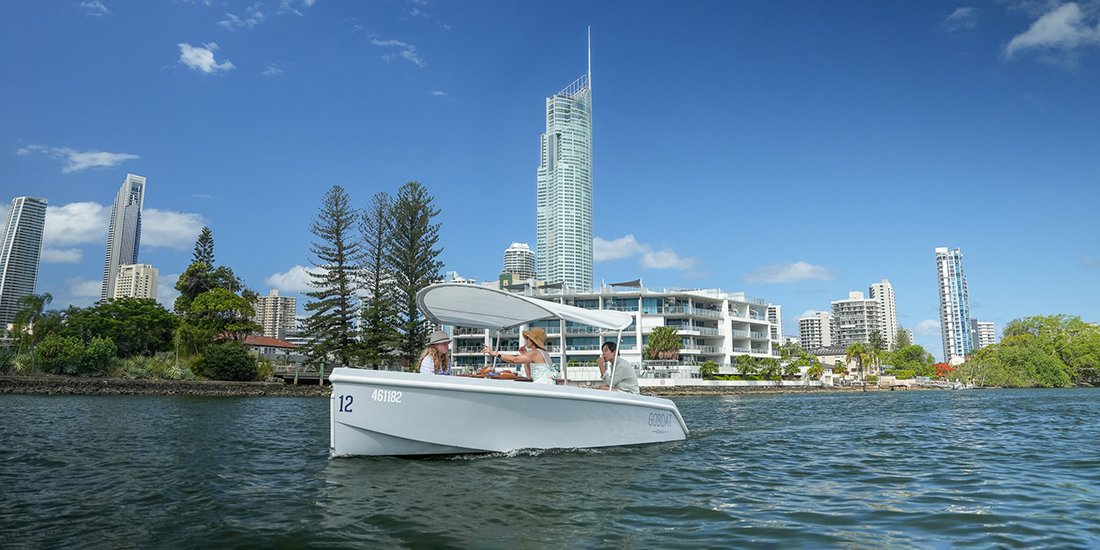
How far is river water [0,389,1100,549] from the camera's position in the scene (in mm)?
5309

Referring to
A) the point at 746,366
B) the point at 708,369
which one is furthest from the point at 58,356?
the point at 746,366

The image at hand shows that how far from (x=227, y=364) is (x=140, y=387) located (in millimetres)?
7450

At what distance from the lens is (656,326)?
7544 centimetres

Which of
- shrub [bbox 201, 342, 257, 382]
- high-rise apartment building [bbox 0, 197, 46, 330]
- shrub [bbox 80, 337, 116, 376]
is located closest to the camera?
shrub [bbox 80, 337, 116, 376]

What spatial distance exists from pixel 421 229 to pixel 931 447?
1631 inches

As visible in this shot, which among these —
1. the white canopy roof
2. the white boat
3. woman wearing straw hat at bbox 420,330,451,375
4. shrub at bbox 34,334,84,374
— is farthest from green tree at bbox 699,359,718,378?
woman wearing straw hat at bbox 420,330,451,375

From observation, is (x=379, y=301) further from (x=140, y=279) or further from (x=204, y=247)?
(x=140, y=279)

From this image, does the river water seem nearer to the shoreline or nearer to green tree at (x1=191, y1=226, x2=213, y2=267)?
the shoreline

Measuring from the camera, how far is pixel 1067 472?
901 cm

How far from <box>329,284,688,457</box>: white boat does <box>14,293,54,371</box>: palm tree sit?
43.7 m

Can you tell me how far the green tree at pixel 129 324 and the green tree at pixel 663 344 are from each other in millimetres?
46222

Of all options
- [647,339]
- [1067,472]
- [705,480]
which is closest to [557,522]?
[705,480]

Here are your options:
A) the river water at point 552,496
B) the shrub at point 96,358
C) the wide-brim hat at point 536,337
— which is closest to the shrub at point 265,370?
the shrub at point 96,358

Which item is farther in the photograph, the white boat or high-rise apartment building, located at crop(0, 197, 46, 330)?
high-rise apartment building, located at crop(0, 197, 46, 330)
